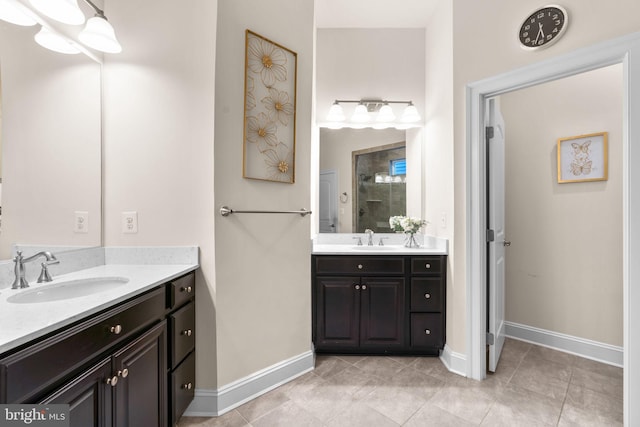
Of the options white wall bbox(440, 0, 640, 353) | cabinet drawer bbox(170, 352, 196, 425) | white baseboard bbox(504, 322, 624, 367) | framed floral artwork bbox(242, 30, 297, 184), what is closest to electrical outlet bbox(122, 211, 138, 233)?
framed floral artwork bbox(242, 30, 297, 184)

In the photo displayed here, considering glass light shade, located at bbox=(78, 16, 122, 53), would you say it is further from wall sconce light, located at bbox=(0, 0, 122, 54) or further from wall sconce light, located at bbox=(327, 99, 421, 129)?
wall sconce light, located at bbox=(327, 99, 421, 129)

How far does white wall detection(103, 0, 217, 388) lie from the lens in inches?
64.4

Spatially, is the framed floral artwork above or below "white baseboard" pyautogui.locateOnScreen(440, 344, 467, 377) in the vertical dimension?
above

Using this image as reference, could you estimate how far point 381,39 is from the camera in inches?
108

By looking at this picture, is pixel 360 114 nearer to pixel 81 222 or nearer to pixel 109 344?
pixel 81 222

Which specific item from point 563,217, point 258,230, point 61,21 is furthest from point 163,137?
point 563,217

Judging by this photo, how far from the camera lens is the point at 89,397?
947 mm

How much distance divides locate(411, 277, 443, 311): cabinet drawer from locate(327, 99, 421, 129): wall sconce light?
1.46 m

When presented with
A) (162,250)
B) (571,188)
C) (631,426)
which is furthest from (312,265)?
(571,188)

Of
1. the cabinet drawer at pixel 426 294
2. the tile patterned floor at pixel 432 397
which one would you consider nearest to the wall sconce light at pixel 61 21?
the tile patterned floor at pixel 432 397

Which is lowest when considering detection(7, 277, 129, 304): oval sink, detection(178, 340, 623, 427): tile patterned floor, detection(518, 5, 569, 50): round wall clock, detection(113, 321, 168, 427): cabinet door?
detection(178, 340, 623, 427): tile patterned floor

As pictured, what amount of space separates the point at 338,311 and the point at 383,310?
0.36 meters

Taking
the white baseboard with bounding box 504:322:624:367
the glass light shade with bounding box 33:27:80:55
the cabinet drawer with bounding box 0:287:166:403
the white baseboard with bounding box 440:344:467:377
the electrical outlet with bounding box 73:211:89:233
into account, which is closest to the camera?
the cabinet drawer with bounding box 0:287:166:403

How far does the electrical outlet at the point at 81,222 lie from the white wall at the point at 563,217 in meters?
3.32
